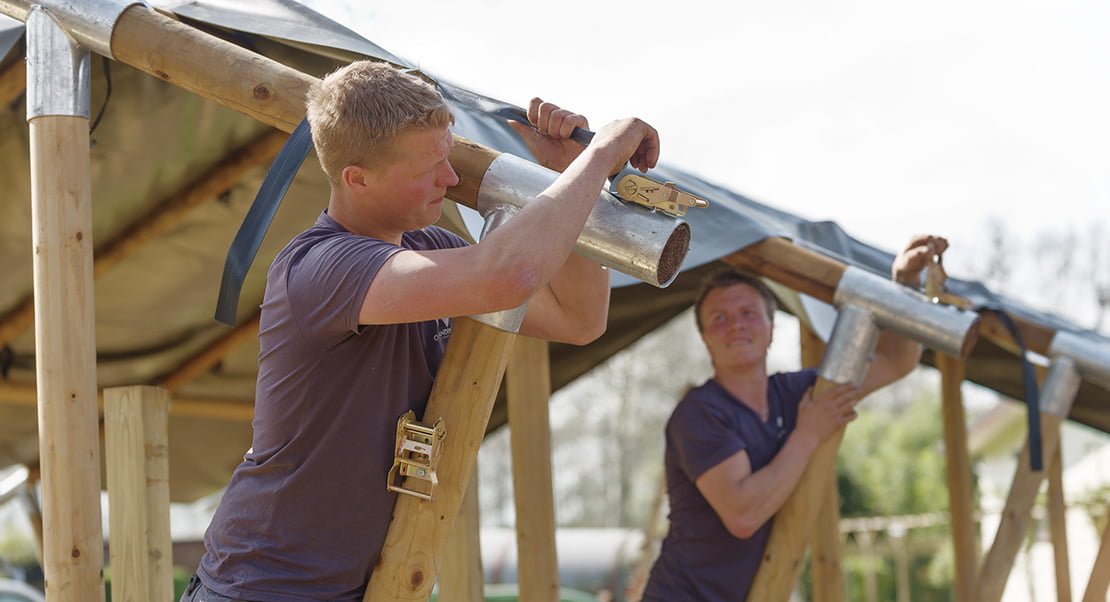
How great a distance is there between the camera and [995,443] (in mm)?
32406

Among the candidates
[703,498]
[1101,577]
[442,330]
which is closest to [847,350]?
[703,498]

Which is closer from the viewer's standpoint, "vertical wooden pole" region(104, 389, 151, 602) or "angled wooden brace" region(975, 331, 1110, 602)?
"vertical wooden pole" region(104, 389, 151, 602)

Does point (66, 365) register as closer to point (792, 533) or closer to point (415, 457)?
point (415, 457)

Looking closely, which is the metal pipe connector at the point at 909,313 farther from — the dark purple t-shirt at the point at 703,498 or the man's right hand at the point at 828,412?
the dark purple t-shirt at the point at 703,498

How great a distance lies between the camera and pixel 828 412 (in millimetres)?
3357

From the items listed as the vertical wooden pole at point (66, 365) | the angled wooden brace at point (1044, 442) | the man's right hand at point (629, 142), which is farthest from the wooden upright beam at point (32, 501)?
the man's right hand at point (629, 142)

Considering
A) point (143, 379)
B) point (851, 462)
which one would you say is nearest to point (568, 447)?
point (851, 462)

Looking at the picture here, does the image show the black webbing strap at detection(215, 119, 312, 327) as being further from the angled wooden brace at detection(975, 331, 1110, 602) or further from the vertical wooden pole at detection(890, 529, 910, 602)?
the vertical wooden pole at detection(890, 529, 910, 602)

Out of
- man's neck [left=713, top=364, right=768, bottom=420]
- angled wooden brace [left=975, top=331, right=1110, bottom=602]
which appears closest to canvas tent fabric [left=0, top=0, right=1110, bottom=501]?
angled wooden brace [left=975, top=331, right=1110, bottom=602]

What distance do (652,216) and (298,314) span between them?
0.54 m

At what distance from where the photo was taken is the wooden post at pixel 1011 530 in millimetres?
3748

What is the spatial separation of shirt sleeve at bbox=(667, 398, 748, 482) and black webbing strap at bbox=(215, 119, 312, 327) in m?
1.73

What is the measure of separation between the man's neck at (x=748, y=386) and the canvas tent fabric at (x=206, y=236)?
36cm

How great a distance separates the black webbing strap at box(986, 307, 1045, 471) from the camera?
11.9ft
